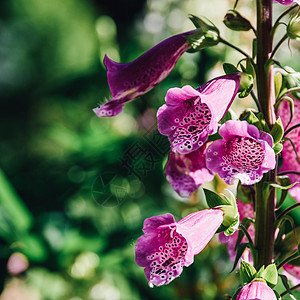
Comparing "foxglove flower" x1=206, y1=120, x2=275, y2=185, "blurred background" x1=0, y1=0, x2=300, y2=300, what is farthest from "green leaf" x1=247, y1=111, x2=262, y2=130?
"blurred background" x1=0, y1=0, x2=300, y2=300

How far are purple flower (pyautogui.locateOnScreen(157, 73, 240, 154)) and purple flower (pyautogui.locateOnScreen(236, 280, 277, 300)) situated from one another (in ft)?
0.40

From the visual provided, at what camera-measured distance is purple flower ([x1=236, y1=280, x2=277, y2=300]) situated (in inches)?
15.4

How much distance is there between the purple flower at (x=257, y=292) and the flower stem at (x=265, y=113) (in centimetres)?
5

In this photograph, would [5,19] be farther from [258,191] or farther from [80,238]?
[258,191]

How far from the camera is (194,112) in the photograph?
0.43 m

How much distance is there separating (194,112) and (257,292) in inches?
6.3

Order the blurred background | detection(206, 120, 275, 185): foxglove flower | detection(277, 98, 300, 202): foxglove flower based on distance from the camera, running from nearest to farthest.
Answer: detection(206, 120, 275, 185): foxglove flower
detection(277, 98, 300, 202): foxglove flower
the blurred background

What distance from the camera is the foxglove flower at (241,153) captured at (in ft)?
1.27

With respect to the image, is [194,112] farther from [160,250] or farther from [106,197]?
[106,197]

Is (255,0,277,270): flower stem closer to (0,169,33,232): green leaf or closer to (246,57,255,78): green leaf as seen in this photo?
(246,57,255,78): green leaf

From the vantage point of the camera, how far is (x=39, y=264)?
3.40 feet

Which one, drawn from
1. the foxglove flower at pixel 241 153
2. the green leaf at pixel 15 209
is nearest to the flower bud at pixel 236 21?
the foxglove flower at pixel 241 153

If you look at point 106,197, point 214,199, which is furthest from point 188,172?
point 106,197

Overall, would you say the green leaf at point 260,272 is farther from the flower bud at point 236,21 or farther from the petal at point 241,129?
the flower bud at point 236,21
